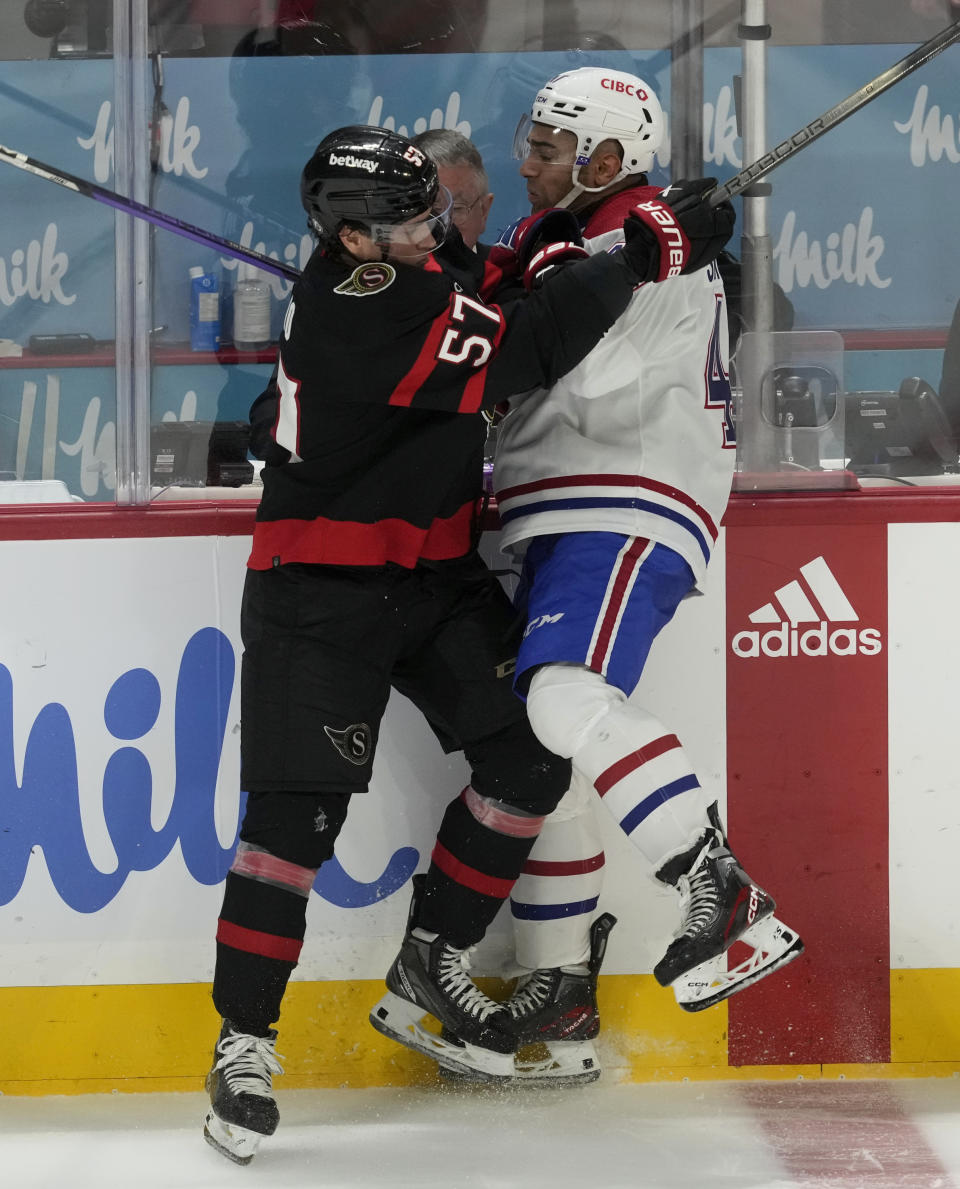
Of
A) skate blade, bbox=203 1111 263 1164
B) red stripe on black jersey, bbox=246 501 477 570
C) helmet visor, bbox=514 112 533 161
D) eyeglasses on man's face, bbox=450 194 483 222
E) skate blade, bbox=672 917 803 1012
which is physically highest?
helmet visor, bbox=514 112 533 161

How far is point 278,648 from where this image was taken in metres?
2.25

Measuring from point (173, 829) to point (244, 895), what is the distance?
357mm

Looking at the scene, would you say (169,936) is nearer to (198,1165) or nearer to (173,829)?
(173,829)

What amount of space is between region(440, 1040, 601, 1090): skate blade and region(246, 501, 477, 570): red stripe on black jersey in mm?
857

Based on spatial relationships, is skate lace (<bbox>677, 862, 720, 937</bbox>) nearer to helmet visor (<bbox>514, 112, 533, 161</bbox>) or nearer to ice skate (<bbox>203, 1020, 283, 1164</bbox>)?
ice skate (<bbox>203, 1020, 283, 1164</bbox>)

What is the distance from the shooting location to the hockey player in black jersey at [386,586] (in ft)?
6.82

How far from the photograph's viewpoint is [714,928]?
201 centimetres

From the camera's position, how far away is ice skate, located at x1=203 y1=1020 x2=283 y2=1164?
221 centimetres

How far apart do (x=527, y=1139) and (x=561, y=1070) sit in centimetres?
20

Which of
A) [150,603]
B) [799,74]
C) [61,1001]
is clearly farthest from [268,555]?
[799,74]

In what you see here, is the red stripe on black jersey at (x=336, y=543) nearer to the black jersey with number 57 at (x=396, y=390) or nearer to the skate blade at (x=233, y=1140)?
the black jersey with number 57 at (x=396, y=390)

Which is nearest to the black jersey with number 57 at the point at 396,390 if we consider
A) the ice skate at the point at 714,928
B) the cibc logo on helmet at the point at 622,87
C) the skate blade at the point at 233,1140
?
the cibc logo on helmet at the point at 622,87

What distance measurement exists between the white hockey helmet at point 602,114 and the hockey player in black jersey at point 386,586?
0.20 m

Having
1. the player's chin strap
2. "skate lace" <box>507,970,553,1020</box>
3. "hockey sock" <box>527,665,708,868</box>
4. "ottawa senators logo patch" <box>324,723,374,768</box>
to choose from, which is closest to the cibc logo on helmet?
the player's chin strap
